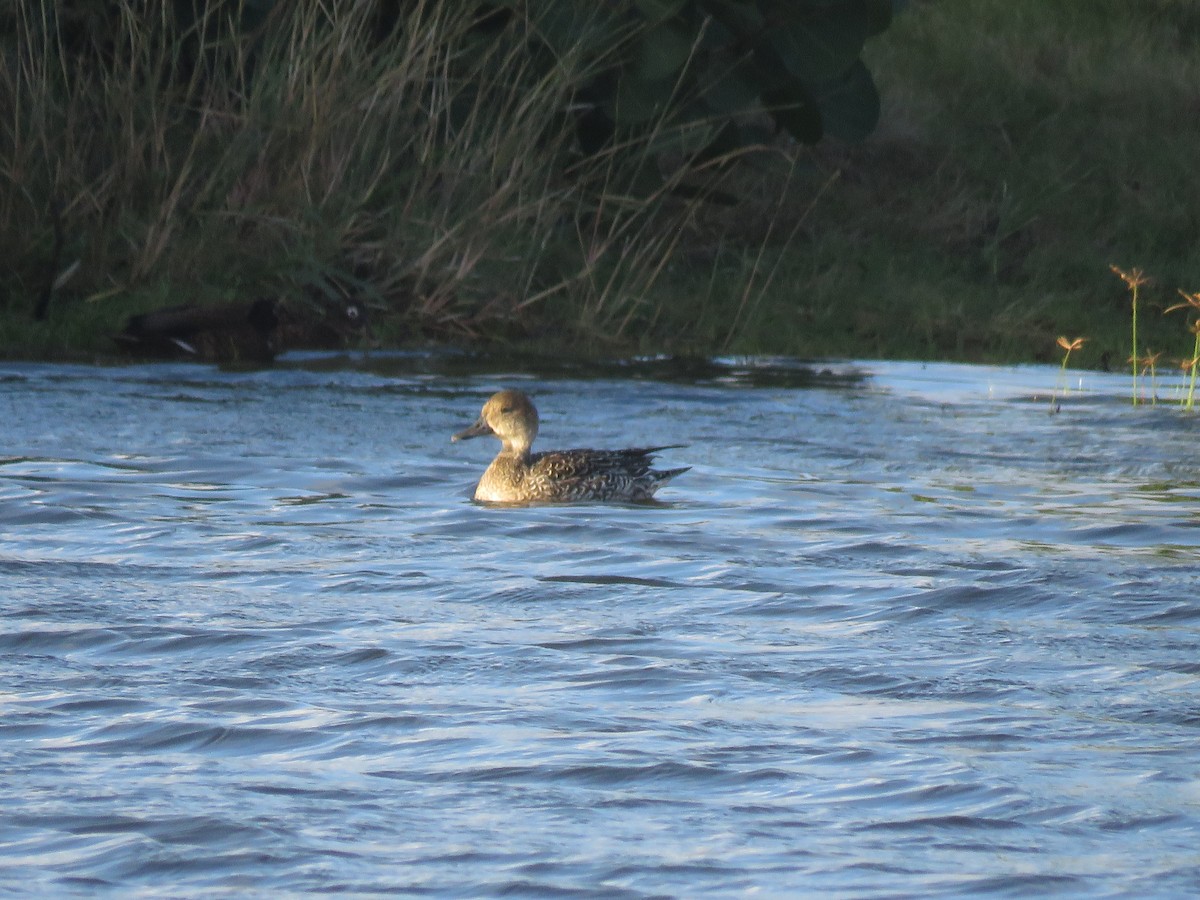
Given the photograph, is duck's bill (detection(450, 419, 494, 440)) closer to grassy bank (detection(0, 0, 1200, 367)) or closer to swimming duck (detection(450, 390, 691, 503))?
swimming duck (detection(450, 390, 691, 503))

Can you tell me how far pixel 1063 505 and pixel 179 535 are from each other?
3234 millimetres

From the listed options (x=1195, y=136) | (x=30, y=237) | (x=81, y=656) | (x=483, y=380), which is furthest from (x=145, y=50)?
(x=1195, y=136)

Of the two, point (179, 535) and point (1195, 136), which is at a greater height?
point (1195, 136)

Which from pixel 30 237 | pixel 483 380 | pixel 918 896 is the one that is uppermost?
pixel 30 237

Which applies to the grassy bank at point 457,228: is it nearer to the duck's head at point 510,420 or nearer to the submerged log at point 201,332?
the submerged log at point 201,332

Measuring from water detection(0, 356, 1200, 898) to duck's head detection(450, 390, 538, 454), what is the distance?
304 mm

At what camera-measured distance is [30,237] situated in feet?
38.6

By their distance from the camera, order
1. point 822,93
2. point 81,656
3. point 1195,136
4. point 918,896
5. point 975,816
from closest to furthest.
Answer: point 918,896 < point 975,816 < point 81,656 < point 822,93 < point 1195,136

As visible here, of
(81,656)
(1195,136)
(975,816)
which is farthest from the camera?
(1195,136)

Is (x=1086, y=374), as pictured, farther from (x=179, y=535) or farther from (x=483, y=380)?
(x=179, y=535)

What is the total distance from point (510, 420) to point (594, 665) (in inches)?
139

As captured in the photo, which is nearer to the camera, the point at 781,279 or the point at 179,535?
the point at 179,535

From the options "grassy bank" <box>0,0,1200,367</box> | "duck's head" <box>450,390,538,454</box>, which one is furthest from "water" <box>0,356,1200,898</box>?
"grassy bank" <box>0,0,1200,367</box>

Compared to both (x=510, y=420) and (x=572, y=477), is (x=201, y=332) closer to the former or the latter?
(x=510, y=420)
